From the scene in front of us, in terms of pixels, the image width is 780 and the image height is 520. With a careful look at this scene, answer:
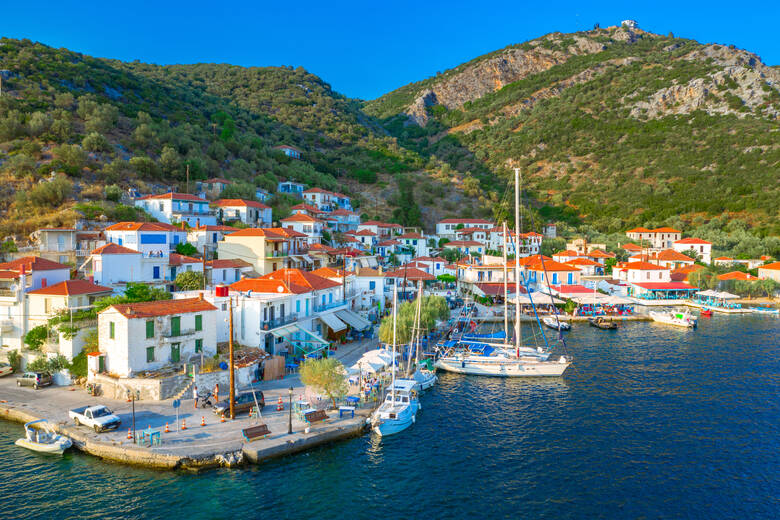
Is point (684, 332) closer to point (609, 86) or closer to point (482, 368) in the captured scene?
point (482, 368)

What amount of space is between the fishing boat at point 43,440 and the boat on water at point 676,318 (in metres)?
55.5

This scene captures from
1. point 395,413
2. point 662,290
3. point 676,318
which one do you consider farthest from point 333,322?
point 662,290

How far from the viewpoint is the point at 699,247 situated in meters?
86.4

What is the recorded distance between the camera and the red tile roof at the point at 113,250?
38250 mm

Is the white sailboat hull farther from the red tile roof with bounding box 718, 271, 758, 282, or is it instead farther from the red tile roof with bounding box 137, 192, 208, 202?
the red tile roof with bounding box 718, 271, 758, 282

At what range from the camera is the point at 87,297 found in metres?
32.2

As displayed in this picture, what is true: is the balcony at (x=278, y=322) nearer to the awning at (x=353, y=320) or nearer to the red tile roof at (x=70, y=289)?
the awning at (x=353, y=320)

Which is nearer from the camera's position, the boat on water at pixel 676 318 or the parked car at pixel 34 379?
the parked car at pixel 34 379

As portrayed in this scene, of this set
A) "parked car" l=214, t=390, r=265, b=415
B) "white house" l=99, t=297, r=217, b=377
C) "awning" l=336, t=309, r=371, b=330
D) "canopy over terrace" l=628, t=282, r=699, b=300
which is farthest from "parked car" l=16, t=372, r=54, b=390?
"canopy over terrace" l=628, t=282, r=699, b=300

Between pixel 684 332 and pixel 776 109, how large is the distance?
11160cm

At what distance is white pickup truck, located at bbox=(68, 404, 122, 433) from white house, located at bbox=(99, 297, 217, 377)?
10.9 feet

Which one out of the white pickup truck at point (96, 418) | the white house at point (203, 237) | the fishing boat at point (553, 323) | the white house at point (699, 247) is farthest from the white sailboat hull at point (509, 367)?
the white house at point (699, 247)

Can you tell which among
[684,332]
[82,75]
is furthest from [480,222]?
[82,75]

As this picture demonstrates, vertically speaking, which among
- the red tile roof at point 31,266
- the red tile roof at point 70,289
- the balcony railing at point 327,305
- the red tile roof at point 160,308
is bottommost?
the balcony railing at point 327,305
